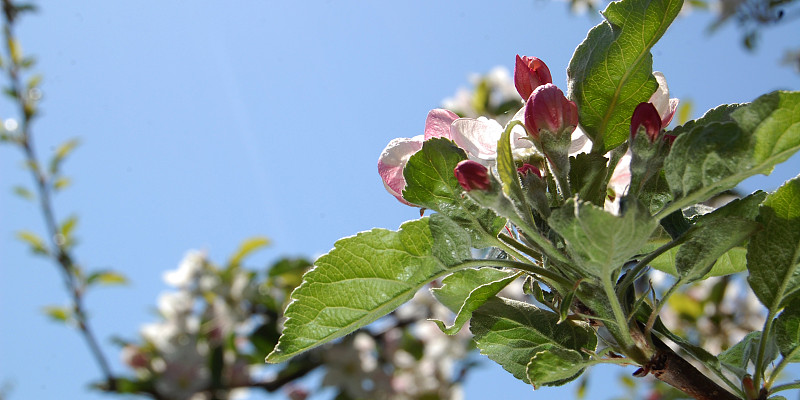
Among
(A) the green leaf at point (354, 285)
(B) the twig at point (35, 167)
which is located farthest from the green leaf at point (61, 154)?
(A) the green leaf at point (354, 285)

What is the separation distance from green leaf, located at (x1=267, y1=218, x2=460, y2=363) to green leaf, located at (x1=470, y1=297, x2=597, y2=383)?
0.24 ft

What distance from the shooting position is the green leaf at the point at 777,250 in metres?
0.49

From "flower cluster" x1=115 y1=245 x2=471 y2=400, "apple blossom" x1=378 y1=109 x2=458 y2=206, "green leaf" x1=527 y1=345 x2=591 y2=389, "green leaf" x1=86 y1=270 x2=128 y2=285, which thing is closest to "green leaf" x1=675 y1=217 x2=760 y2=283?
"green leaf" x1=527 y1=345 x2=591 y2=389

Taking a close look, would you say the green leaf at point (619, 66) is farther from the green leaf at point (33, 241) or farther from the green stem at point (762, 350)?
the green leaf at point (33, 241)

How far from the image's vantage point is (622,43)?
55 cm

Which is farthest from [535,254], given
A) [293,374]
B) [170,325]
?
[170,325]

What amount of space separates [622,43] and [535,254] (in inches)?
8.3

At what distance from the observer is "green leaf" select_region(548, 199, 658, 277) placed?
0.41 meters

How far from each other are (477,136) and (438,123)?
0.05 m

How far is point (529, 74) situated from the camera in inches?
22.4

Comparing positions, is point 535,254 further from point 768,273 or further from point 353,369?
point 353,369

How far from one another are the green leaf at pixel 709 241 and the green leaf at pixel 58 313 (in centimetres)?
276

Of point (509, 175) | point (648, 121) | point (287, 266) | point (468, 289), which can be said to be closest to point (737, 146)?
point (648, 121)

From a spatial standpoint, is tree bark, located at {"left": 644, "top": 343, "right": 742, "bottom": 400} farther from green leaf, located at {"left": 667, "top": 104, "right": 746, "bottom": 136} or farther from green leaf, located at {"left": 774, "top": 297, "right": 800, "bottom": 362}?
green leaf, located at {"left": 667, "top": 104, "right": 746, "bottom": 136}
